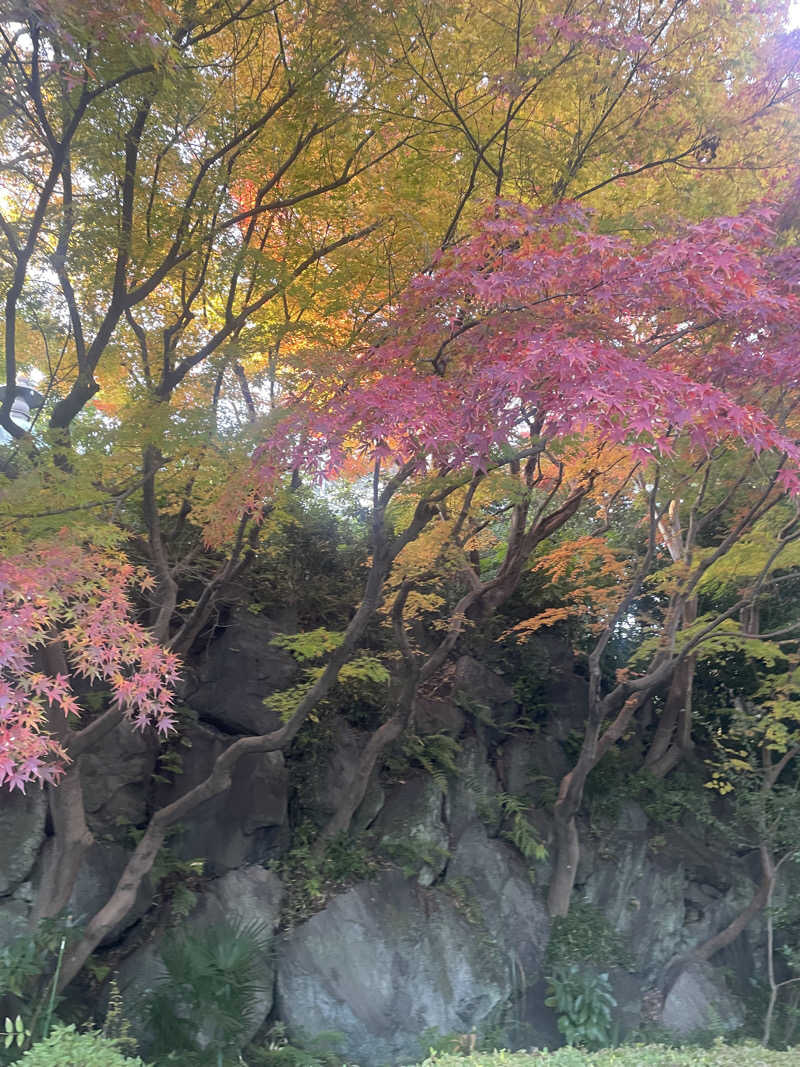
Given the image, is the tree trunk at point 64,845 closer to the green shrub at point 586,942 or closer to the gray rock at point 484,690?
the gray rock at point 484,690

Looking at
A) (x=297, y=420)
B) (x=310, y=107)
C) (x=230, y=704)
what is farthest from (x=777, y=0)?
(x=230, y=704)

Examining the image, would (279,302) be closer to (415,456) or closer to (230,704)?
(415,456)

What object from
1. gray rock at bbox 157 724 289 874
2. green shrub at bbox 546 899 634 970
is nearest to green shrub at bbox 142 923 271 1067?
gray rock at bbox 157 724 289 874

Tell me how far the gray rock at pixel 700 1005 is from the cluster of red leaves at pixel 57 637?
22.0 feet

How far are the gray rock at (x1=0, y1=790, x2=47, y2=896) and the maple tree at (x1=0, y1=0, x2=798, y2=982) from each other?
0.70m

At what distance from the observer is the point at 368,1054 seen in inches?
236

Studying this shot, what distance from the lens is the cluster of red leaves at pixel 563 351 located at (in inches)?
132

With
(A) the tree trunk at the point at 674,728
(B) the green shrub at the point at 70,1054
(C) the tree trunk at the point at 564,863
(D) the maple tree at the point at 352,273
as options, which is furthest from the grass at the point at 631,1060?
(A) the tree trunk at the point at 674,728

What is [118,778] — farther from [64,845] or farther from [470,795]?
[470,795]

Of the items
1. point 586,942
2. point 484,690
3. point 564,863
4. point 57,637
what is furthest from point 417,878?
point 57,637

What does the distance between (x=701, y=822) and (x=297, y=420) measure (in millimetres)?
7758

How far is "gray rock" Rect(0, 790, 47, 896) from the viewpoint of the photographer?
5.79 meters

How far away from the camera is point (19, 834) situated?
5.95 meters

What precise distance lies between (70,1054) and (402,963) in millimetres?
3547
